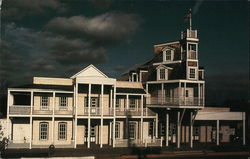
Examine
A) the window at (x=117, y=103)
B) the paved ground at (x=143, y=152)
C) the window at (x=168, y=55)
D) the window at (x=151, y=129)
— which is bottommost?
the paved ground at (x=143, y=152)

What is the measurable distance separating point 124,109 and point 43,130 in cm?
772

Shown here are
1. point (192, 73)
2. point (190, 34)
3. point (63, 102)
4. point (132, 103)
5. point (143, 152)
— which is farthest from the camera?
point (132, 103)

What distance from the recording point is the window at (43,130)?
3195 centimetres

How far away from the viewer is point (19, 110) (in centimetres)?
2997

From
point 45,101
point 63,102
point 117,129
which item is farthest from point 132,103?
point 45,101

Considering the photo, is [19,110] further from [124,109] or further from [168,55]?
[168,55]

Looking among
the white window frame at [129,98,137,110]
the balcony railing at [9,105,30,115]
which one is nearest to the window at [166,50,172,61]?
the white window frame at [129,98,137,110]

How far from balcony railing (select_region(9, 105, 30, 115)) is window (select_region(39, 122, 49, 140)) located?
7.77ft

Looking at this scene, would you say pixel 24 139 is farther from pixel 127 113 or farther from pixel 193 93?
pixel 193 93

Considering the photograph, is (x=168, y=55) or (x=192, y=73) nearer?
(x=192, y=73)

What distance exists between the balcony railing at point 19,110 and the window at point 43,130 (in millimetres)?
2367

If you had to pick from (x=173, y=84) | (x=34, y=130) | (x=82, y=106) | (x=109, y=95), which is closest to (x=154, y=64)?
(x=173, y=84)

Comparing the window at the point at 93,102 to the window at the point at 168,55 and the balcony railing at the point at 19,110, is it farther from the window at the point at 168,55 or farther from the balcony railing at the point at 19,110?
the window at the point at 168,55

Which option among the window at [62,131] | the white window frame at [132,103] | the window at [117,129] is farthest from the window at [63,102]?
the white window frame at [132,103]
